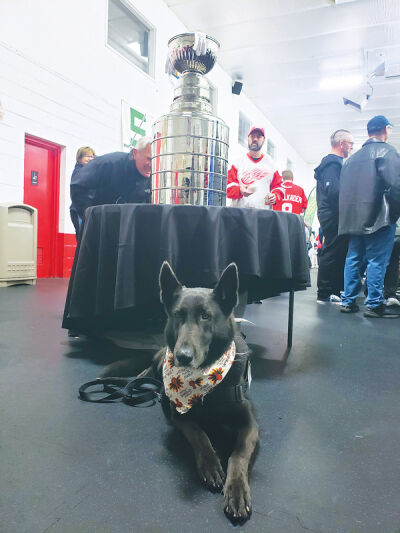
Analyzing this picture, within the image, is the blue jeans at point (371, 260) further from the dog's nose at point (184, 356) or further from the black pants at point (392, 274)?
the dog's nose at point (184, 356)

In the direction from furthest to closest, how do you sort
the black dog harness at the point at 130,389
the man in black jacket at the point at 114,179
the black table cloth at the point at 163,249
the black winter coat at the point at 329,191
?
the black winter coat at the point at 329,191, the man in black jacket at the point at 114,179, the black table cloth at the point at 163,249, the black dog harness at the point at 130,389

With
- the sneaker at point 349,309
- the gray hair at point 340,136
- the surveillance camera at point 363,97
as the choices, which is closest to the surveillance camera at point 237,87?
the surveillance camera at point 363,97

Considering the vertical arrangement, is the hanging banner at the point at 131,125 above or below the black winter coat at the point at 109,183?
above

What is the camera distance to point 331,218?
3.93 metres

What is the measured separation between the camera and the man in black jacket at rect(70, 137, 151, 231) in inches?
87.7

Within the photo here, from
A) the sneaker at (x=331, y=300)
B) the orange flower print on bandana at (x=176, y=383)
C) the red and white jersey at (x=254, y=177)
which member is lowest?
the sneaker at (x=331, y=300)

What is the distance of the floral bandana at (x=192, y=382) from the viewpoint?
1007mm

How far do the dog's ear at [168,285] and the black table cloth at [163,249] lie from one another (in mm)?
360

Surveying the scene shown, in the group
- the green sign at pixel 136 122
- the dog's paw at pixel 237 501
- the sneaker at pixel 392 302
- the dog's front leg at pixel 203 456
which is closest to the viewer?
the dog's paw at pixel 237 501

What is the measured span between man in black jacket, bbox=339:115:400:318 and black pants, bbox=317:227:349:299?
0.57m

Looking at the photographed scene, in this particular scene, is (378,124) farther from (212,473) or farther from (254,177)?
(212,473)

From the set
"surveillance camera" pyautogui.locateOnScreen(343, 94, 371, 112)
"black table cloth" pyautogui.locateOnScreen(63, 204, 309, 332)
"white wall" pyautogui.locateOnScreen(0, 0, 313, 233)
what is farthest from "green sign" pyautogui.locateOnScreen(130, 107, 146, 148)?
"black table cloth" pyautogui.locateOnScreen(63, 204, 309, 332)

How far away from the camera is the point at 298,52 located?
7570 mm

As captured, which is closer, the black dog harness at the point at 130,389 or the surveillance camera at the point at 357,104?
the black dog harness at the point at 130,389
